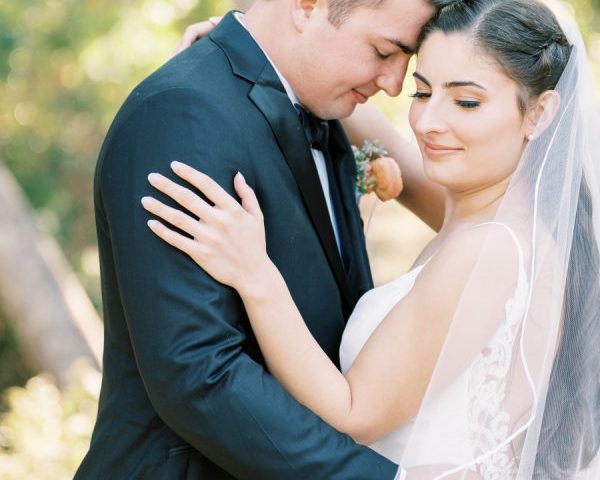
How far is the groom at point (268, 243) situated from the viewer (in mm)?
2307

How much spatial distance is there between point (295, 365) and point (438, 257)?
18.8 inches

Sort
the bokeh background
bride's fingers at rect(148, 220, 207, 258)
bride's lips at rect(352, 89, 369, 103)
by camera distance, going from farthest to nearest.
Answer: the bokeh background, bride's lips at rect(352, 89, 369, 103), bride's fingers at rect(148, 220, 207, 258)

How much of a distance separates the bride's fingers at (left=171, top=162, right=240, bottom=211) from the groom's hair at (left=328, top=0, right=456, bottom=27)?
66cm

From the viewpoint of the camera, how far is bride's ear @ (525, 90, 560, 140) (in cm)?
262

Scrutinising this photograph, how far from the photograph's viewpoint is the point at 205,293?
7.55 ft

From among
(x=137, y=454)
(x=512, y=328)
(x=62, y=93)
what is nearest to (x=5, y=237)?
(x=62, y=93)

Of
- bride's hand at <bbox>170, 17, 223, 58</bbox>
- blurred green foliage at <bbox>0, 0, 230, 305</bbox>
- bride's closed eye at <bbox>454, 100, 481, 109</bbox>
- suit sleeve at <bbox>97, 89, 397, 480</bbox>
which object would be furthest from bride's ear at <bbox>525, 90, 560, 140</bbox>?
blurred green foliage at <bbox>0, 0, 230, 305</bbox>

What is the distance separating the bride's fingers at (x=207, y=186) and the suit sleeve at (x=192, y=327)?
0.03 metres

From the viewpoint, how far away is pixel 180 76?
2.43 meters

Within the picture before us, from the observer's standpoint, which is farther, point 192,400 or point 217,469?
point 217,469

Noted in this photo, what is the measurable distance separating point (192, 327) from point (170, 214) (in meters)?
0.27

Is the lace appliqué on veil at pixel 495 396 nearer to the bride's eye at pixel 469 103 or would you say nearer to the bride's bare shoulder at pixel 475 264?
the bride's bare shoulder at pixel 475 264

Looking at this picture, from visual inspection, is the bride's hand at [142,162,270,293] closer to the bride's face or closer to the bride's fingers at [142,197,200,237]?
the bride's fingers at [142,197,200,237]

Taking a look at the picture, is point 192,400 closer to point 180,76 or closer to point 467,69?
point 180,76
